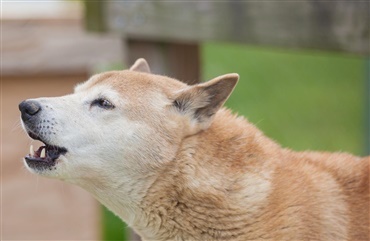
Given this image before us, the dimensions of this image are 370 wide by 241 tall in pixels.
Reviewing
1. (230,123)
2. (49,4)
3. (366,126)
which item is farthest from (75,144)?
(49,4)

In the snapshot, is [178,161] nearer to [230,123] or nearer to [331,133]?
[230,123]

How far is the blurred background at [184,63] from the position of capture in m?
4.87

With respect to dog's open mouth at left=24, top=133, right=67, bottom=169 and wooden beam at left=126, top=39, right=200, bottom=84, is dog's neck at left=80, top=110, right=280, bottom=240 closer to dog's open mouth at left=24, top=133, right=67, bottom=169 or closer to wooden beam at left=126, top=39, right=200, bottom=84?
dog's open mouth at left=24, top=133, right=67, bottom=169

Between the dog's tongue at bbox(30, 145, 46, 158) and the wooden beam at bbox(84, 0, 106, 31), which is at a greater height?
the wooden beam at bbox(84, 0, 106, 31)

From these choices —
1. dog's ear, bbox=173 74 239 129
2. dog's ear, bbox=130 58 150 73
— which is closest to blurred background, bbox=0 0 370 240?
dog's ear, bbox=130 58 150 73

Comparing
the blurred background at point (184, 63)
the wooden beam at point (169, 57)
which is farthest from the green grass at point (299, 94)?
the wooden beam at point (169, 57)

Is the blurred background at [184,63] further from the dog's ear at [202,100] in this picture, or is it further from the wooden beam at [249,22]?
the dog's ear at [202,100]

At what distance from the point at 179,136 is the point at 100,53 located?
116 inches

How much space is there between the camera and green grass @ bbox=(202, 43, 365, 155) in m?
9.14

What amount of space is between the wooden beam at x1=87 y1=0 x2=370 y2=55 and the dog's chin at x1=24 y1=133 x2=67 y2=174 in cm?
132

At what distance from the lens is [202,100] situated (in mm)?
4395

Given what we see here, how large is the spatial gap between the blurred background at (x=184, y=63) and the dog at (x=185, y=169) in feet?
2.46

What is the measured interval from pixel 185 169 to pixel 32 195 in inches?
119

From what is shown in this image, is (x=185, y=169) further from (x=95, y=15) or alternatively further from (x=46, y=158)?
(x=95, y=15)
